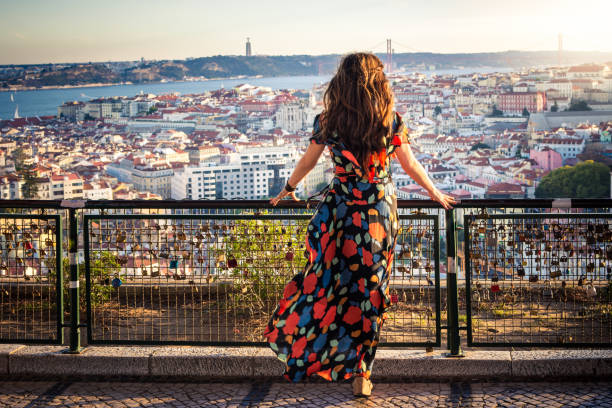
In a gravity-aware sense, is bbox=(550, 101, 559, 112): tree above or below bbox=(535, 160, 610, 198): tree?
above

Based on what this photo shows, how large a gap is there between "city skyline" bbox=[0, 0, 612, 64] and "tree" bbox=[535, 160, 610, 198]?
23.0 metres

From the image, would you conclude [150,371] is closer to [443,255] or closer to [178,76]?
[443,255]

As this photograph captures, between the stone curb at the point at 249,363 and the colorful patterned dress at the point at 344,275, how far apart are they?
426mm

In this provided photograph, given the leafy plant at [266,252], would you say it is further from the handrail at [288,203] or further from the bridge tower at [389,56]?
the bridge tower at [389,56]

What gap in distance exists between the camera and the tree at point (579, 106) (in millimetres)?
72125

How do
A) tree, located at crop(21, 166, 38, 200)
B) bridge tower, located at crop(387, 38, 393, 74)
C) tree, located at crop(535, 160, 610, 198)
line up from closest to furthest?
tree, located at crop(21, 166, 38, 200), tree, located at crop(535, 160, 610, 198), bridge tower, located at crop(387, 38, 393, 74)

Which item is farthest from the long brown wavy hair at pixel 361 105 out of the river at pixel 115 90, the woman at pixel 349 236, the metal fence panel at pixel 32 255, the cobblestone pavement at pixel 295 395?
the river at pixel 115 90

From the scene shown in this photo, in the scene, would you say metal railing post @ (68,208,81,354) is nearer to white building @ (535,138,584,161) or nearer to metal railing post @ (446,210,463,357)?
metal railing post @ (446,210,463,357)

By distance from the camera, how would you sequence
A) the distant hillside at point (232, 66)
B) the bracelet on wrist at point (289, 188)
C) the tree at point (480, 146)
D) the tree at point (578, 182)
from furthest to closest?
the tree at point (480, 146) < the distant hillside at point (232, 66) < the tree at point (578, 182) < the bracelet on wrist at point (289, 188)

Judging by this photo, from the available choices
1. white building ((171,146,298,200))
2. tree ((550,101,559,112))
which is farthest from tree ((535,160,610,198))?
white building ((171,146,298,200))

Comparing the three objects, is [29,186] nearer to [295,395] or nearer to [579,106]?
[295,395]

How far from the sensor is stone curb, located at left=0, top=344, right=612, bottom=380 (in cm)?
325

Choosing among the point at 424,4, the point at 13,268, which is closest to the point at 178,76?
the point at 424,4

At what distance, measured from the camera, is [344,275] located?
2881 millimetres
